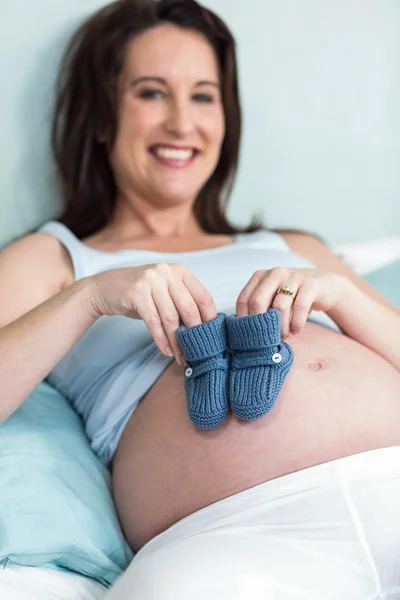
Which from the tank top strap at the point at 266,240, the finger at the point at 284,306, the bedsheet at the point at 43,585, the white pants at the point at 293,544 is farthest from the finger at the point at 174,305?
the tank top strap at the point at 266,240

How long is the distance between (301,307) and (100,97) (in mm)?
728

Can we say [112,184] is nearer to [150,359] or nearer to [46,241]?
[46,241]

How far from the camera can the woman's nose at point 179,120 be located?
4.45ft

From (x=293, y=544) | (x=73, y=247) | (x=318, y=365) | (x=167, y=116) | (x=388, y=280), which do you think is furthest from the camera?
(x=388, y=280)

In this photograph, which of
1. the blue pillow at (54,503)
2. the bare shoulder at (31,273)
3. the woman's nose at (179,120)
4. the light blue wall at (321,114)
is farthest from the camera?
the light blue wall at (321,114)

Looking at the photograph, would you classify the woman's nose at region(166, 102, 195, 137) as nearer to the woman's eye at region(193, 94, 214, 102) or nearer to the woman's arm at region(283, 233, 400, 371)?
the woman's eye at region(193, 94, 214, 102)

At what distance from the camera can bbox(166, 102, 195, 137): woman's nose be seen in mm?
1356

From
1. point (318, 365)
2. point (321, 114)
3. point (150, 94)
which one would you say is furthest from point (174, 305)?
point (321, 114)

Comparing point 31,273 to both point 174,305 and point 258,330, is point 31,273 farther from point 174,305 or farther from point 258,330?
point 258,330

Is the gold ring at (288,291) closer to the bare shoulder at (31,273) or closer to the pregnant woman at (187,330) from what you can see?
the pregnant woman at (187,330)

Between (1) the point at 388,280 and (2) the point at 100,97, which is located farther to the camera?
(1) the point at 388,280

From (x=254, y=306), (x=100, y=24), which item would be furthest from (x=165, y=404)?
(x=100, y=24)

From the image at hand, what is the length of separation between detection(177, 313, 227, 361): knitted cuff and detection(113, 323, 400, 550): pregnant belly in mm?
99

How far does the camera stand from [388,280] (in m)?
1.58
